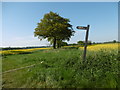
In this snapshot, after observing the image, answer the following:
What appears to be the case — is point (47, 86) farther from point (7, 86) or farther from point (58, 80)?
point (7, 86)

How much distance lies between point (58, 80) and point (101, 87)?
1574 millimetres

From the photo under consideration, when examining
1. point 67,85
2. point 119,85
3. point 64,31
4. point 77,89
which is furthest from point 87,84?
point 64,31

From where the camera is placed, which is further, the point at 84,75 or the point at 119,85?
the point at 84,75

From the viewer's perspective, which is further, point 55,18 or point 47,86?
point 55,18

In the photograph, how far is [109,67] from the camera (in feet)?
13.8

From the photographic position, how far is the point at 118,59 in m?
4.73

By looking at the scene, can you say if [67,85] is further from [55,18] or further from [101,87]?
[55,18]

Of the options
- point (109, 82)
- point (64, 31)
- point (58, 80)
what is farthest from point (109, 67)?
point (64, 31)

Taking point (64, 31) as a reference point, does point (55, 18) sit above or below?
above

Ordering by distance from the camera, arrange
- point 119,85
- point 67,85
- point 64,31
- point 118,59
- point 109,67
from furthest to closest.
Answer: point 64,31 < point 118,59 < point 109,67 < point 67,85 < point 119,85

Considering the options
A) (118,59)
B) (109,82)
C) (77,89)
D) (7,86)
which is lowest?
(7,86)

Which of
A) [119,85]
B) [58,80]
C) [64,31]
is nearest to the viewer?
[119,85]

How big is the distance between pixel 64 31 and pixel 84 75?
70.5 feet

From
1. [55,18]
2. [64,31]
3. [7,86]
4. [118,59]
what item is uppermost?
[55,18]
